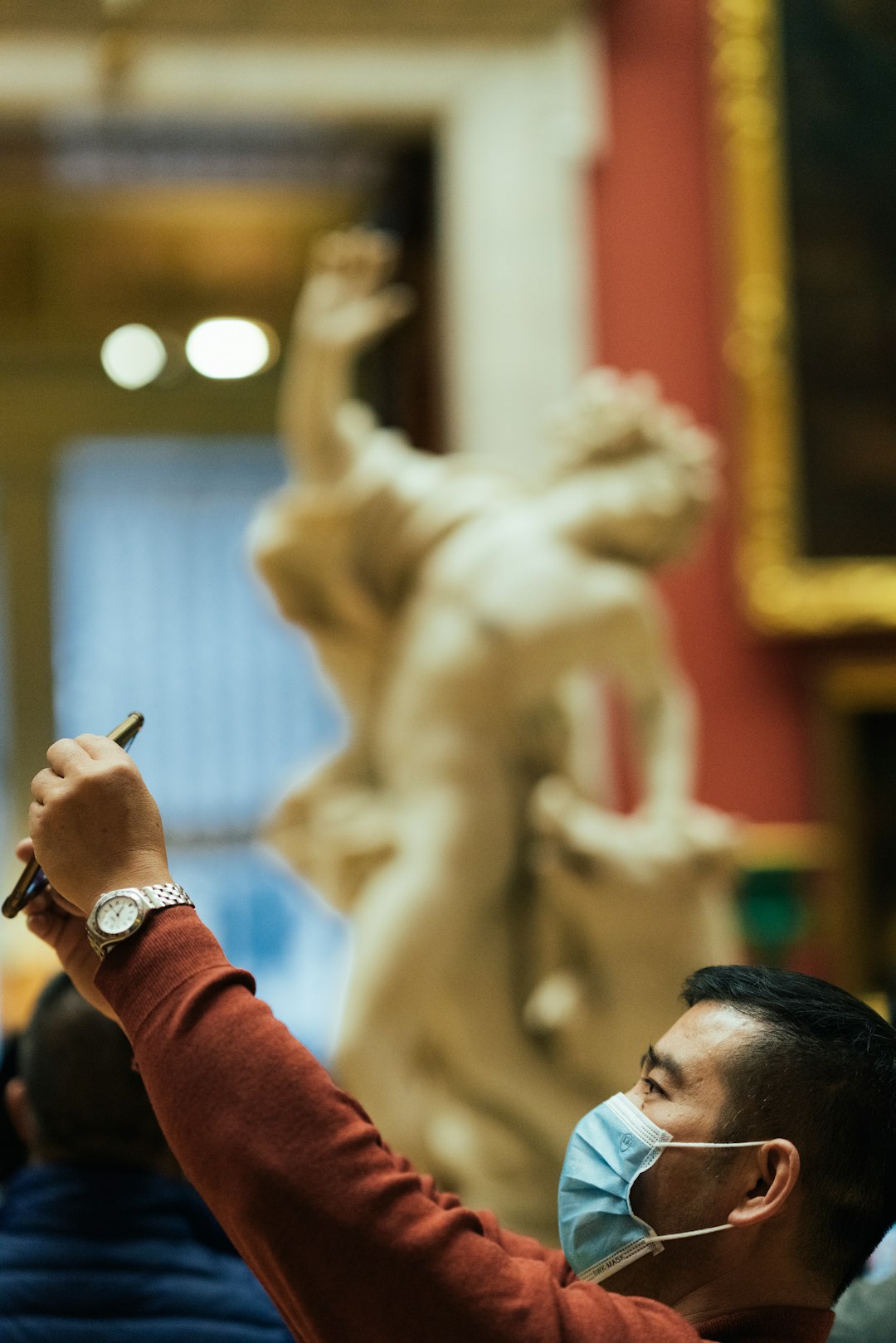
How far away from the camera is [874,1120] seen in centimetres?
161

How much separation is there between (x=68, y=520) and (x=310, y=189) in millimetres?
4561

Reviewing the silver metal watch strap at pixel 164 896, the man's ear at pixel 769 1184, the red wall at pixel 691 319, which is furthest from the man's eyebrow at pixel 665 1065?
the red wall at pixel 691 319

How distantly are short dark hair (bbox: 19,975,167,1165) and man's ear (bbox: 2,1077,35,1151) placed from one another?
4 cm

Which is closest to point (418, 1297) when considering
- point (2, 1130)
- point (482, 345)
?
point (2, 1130)

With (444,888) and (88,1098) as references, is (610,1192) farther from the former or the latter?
(444,888)

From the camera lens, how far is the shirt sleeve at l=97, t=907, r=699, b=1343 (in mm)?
1367

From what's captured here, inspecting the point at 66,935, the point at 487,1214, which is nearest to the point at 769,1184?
the point at 487,1214

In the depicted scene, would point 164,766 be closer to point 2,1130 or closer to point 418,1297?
point 2,1130

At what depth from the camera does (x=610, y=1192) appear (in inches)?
66.0

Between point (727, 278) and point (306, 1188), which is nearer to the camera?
point (306, 1188)

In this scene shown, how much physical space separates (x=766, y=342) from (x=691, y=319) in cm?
39

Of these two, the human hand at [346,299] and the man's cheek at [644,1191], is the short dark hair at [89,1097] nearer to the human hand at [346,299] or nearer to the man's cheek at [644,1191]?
the man's cheek at [644,1191]

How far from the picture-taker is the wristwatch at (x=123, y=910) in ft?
4.72

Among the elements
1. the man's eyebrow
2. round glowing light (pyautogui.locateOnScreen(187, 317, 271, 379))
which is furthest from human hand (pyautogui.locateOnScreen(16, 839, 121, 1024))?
round glowing light (pyautogui.locateOnScreen(187, 317, 271, 379))
